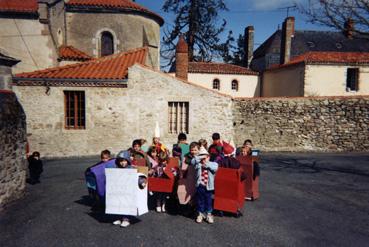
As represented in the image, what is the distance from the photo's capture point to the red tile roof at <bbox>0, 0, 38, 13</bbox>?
1487 cm

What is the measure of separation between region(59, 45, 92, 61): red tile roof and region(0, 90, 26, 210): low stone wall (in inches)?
421

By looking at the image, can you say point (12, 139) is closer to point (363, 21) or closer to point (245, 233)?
point (245, 233)

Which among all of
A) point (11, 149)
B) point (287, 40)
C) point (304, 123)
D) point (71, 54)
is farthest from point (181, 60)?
point (11, 149)

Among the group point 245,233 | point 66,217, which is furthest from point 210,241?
point 66,217

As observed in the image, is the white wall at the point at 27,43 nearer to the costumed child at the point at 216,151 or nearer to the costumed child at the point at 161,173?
the costumed child at the point at 161,173

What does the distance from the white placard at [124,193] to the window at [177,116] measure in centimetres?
855

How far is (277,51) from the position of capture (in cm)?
2736

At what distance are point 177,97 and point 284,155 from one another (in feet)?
21.0

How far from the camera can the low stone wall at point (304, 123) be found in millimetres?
14094

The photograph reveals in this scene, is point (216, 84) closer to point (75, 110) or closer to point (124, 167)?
point (75, 110)

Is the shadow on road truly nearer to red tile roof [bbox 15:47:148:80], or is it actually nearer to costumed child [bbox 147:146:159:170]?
costumed child [bbox 147:146:159:170]

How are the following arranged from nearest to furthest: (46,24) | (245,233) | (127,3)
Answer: (245,233) < (46,24) < (127,3)

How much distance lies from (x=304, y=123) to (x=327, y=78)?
7.73 m

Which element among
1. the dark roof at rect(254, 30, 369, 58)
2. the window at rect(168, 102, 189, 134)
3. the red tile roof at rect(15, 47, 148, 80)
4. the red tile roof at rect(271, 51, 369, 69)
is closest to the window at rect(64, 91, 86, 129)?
the red tile roof at rect(15, 47, 148, 80)
